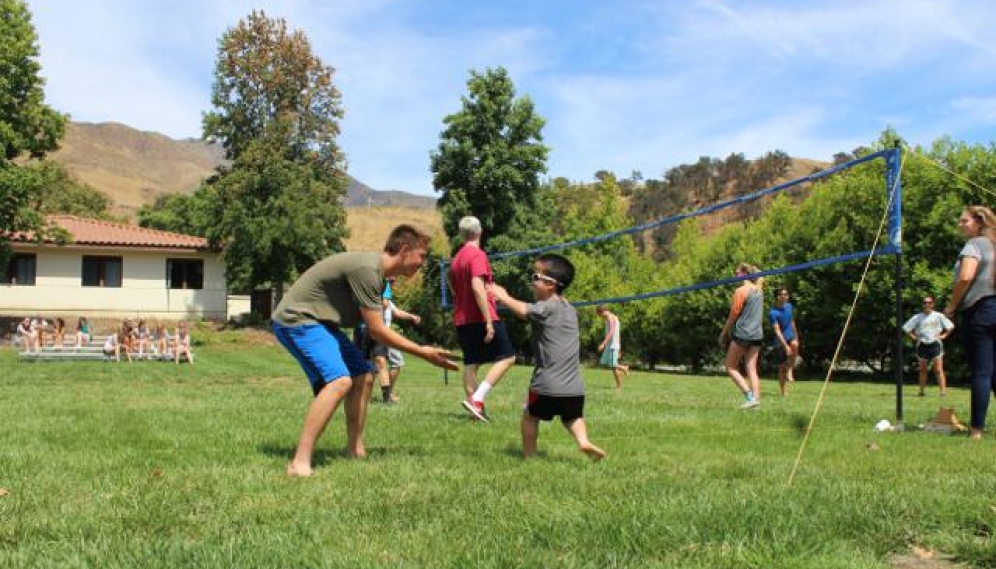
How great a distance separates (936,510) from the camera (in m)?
4.07

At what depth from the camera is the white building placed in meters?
40.4

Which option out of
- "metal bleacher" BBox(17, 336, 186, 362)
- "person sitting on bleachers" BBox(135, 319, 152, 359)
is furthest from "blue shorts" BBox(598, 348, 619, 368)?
"person sitting on bleachers" BBox(135, 319, 152, 359)

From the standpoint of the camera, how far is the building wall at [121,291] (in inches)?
1587

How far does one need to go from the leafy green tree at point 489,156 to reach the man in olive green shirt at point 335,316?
34.3 m

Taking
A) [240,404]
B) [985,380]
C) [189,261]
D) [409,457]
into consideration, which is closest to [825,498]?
[409,457]

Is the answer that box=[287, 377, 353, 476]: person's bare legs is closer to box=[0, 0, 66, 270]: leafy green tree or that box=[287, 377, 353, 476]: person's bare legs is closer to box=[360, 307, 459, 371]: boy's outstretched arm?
box=[360, 307, 459, 371]: boy's outstretched arm

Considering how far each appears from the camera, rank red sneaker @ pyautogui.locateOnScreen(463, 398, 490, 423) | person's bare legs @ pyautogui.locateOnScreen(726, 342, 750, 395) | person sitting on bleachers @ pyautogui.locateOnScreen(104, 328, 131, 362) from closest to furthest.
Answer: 1. red sneaker @ pyautogui.locateOnScreen(463, 398, 490, 423)
2. person's bare legs @ pyautogui.locateOnScreen(726, 342, 750, 395)
3. person sitting on bleachers @ pyautogui.locateOnScreen(104, 328, 131, 362)

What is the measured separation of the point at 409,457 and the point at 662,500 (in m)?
2.19

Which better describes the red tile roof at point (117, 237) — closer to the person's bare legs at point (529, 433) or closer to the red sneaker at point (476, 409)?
the red sneaker at point (476, 409)

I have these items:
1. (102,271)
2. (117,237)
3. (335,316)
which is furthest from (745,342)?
Result: (117,237)

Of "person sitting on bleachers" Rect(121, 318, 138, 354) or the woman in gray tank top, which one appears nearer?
the woman in gray tank top

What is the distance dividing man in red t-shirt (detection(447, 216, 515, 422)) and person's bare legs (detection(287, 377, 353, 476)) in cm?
288

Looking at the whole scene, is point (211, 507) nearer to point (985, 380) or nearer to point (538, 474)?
point (538, 474)

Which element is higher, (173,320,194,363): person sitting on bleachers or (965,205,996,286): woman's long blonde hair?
(965,205,996,286): woman's long blonde hair
